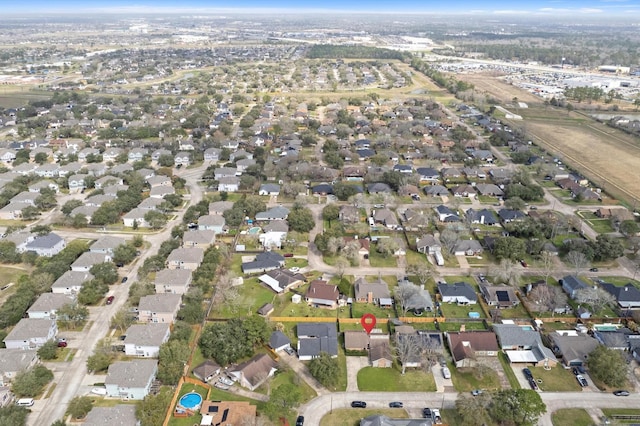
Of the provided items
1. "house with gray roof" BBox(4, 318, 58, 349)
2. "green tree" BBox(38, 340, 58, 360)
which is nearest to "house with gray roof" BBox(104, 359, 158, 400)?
"green tree" BBox(38, 340, 58, 360)

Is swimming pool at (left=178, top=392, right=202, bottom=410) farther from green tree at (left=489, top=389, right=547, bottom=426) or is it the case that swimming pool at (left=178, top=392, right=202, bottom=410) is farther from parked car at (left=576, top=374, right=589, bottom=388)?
parked car at (left=576, top=374, right=589, bottom=388)

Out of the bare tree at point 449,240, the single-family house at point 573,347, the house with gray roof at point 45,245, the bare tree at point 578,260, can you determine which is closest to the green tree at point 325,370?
the single-family house at point 573,347

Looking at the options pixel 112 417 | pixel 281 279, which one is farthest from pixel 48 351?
pixel 281 279

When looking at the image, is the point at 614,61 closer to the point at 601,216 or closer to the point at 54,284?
the point at 601,216

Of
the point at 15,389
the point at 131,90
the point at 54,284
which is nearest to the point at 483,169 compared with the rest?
the point at 54,284

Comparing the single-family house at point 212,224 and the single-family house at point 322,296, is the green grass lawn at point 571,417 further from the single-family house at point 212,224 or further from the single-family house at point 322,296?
the single-family house at point 212,224
